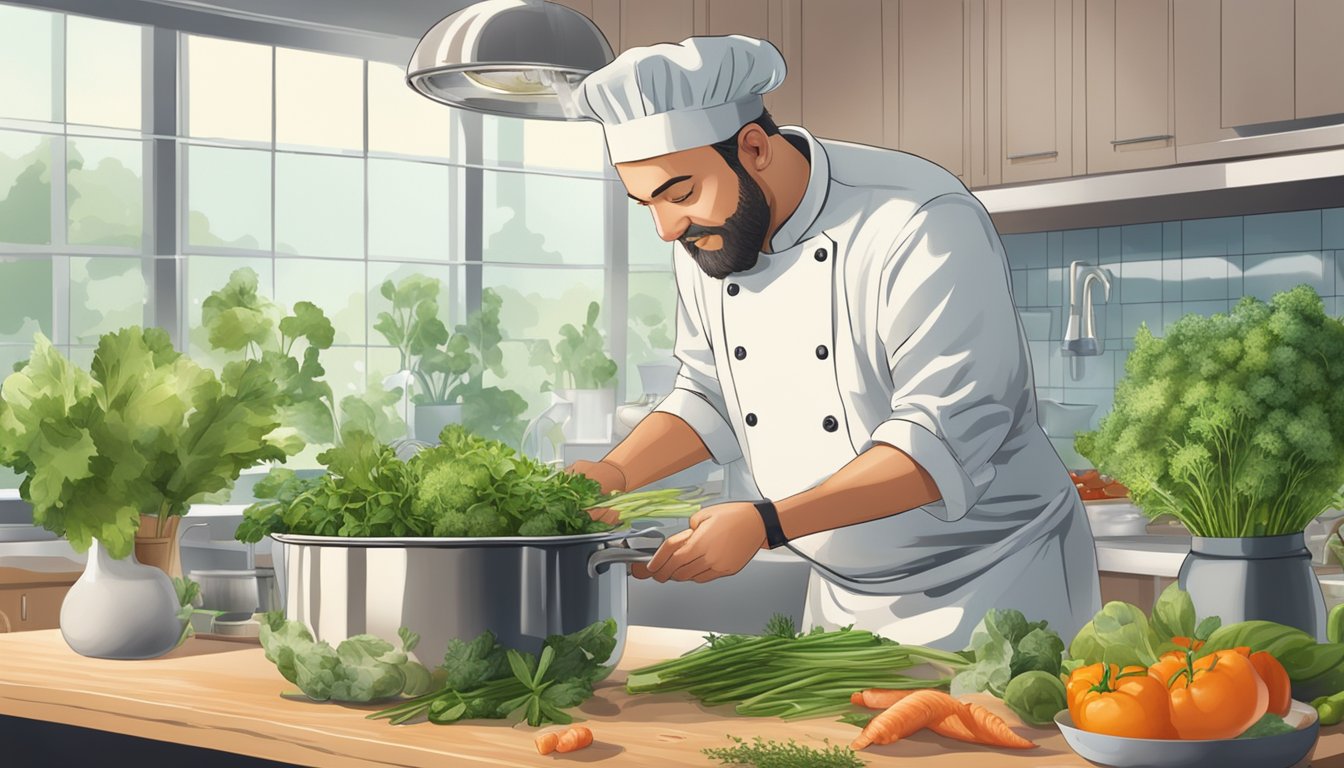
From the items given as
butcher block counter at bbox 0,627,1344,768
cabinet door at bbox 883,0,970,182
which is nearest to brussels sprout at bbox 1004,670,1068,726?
butcher block counter at bbox 0,627,1344,768

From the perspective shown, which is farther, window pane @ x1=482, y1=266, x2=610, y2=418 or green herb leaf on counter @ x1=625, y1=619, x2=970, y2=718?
window pane @ x1=482, y1=266, x2=610, y2=418

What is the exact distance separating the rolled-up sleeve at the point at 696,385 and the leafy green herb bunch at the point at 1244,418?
2.79 feet

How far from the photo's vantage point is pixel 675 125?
1.66 metres

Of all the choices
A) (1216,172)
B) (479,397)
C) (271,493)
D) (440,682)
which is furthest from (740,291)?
(479,397)

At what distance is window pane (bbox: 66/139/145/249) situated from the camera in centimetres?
367

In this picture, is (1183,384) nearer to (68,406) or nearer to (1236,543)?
(1236,543)

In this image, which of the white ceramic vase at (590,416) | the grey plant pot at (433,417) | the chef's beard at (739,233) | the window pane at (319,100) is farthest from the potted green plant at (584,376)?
the chef's beard at (739,233)

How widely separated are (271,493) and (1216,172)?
224 centimetres

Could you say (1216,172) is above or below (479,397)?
above

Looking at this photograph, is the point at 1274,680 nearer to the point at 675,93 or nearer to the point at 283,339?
the point at 675,93

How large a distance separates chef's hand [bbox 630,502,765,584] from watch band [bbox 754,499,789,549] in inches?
0.4

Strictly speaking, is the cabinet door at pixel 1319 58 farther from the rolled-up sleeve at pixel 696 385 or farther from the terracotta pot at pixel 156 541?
the terracotta pot at pixel 156 541

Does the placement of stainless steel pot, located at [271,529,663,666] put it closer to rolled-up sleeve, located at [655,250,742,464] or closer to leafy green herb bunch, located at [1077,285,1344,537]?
leafy green herb bunch, located at [1077,285,1344,537]

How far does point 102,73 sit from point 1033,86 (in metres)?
2.36
